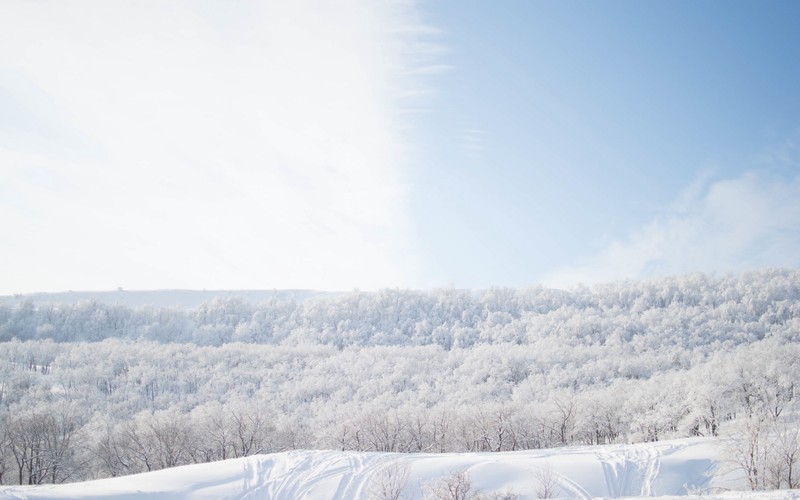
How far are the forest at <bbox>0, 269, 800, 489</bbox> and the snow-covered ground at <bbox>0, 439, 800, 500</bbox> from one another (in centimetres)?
494

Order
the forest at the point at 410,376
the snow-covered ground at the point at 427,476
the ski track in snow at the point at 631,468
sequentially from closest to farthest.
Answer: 1. the snow-covered ground at the point at 427,476
2. the ski track in snow at the point at 631,468
3. the forest at the point at 410,376

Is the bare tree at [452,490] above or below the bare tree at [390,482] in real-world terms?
above

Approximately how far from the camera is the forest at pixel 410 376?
1966 inches

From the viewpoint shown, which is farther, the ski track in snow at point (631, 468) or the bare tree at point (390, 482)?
the ski track in snow at point (631, 468)

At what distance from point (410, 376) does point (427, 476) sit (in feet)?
232

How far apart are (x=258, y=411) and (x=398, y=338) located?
10764 centimetres

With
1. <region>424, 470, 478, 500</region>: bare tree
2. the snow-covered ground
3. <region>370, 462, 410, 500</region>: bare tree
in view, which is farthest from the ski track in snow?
<region>370, 462, 410, 500</region>: bare tree

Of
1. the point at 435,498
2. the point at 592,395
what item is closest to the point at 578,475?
the point at 435,498

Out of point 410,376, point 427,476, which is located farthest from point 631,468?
point 410,376

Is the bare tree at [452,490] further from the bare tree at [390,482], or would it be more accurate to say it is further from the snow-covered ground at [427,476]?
the bare tree at [390,482]

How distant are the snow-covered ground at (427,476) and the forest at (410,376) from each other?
16.2 ft

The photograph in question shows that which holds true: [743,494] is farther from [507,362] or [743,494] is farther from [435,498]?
[507,362]

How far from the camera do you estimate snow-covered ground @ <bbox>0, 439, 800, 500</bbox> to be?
31578 mm

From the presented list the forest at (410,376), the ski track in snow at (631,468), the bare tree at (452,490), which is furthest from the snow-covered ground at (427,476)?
the bare tree at (452,490)
